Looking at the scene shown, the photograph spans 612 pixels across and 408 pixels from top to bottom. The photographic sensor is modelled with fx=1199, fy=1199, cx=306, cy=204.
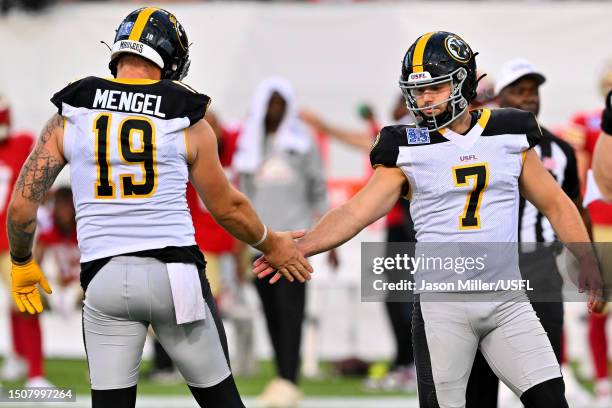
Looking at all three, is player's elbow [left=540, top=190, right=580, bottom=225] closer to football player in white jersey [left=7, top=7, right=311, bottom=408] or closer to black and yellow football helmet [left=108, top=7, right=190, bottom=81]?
football player in white jersey [left=7, top=7, right=311, bottom=408]

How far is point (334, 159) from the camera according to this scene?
38.7 feet

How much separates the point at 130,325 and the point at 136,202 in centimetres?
46

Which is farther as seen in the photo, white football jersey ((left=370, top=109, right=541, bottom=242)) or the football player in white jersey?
white football jersey ((left=370, top=109, right=541, bottom=242))

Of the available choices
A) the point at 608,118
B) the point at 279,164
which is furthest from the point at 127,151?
the point at 279,164

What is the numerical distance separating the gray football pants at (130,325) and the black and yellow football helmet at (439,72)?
1156mm

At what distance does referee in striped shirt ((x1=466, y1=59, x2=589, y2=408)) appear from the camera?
5387 mm

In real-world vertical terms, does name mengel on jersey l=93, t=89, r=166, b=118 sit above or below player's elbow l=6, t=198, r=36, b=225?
above

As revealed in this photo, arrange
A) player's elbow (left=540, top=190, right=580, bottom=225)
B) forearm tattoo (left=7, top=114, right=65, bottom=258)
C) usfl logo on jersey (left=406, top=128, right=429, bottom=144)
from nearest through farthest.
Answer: forearm tattoo (left=7, top=114, right=65, bottom=258), usfl logo on jersey (left=406, top=128, right=429, bottom=144), player's elbow (left=540, top=190, right=580, bottom=225)

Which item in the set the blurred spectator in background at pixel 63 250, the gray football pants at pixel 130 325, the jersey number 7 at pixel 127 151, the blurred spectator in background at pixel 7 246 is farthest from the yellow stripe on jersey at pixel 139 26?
the blurred spectator in background at pixel 63 250

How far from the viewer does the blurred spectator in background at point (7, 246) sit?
27.5 feet

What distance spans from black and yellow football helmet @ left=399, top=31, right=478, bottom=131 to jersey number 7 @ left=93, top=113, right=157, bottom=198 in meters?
1.01

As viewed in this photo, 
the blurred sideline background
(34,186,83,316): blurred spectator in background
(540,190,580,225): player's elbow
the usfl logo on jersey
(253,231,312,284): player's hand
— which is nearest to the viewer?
the usfl logo on jersey

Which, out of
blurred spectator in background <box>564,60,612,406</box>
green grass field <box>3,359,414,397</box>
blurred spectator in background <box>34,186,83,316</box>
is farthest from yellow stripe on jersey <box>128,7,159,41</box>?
blurred spectator in background <box>34,186,83,316</box>

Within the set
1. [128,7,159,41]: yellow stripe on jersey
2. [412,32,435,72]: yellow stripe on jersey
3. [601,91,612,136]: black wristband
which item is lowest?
[601,91,612,136]: black wristband
